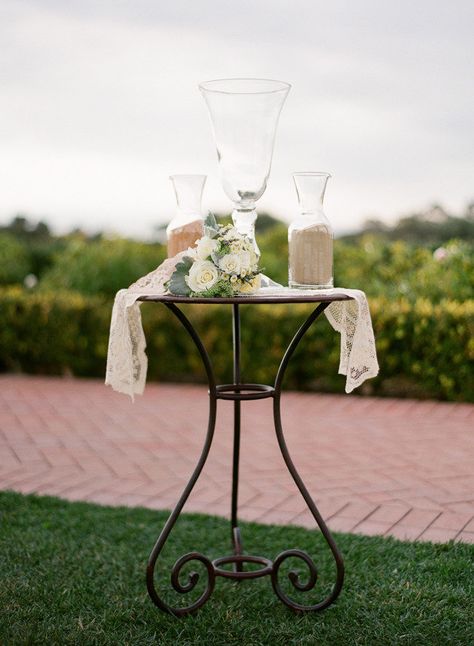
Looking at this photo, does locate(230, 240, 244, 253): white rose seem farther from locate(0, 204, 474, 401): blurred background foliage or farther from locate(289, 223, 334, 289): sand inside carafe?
locate(0, 204, 474, 401): blurred background foliage

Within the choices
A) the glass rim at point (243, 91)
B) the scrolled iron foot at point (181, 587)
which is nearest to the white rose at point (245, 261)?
the glass rim at point (243, 91)

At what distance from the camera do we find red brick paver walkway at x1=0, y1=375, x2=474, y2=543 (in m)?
3.83

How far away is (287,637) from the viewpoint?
255 cm

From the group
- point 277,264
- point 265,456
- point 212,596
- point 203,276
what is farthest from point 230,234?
point 277,264

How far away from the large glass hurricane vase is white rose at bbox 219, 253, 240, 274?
186 mm

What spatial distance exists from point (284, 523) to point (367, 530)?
1.22 feet

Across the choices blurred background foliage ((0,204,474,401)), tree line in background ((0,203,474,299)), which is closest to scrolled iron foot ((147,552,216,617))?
blurred background foliage ((0,204,474,401))

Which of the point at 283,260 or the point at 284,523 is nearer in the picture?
the point at 284,523

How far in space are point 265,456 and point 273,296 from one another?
2586mm

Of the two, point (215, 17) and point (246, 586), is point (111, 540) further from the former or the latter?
point (215, 17)

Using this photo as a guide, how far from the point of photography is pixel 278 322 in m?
6.97

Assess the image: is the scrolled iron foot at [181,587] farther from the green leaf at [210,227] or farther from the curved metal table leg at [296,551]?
the green leaf at [210,227]

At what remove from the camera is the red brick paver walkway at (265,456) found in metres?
3.83

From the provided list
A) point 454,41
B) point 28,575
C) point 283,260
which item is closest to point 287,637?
point 28,575
